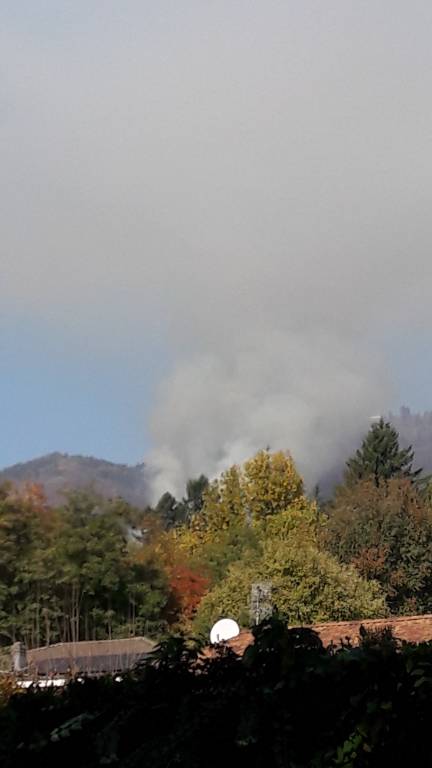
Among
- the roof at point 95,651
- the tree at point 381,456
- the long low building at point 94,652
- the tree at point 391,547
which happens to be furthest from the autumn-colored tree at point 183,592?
the tree at point 381,456

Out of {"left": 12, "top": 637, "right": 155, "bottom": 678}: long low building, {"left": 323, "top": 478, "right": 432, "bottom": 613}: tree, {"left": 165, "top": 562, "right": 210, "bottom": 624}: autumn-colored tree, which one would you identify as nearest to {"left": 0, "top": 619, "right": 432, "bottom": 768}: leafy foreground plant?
{"left": 12, "top": 637, "right": 155, "bottom": 678}: long low building

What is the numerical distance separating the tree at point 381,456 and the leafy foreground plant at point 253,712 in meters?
75.1

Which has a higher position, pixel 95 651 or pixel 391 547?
pixel 391 547

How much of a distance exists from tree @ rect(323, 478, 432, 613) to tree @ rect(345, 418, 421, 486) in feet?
77.5

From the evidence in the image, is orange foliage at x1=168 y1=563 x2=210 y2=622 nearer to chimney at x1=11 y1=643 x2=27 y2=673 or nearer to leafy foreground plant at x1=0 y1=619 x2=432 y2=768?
chimney at x1=11 y1=643 x2=27 y2=673

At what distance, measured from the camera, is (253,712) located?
11.5ft

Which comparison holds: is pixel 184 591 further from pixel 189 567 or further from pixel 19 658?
pixel 19 658

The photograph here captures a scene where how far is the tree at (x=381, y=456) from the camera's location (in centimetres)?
7881

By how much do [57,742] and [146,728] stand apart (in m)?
0.43

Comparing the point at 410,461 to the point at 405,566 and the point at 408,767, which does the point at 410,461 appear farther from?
the point at 408,767

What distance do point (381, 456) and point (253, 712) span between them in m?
77.0

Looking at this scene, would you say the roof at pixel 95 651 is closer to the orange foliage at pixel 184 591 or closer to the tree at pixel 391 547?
the orange foliage at pixel 184 591

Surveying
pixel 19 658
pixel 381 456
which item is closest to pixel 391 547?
pixel 381 456

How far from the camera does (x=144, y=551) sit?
42031 millimetres
